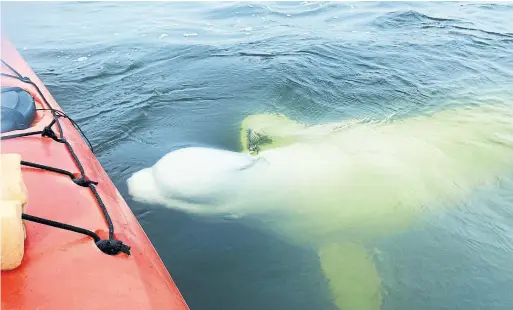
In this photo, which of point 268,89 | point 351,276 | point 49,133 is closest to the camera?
point 49,133

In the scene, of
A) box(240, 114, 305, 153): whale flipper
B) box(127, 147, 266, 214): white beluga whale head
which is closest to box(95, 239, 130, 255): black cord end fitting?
box(127, 147, 266, 214): white beluga whale head

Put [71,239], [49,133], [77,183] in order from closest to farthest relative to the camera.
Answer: [71,239] → [77,183] → [49,133]

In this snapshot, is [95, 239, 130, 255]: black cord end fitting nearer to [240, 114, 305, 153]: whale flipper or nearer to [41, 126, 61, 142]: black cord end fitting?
[41, 126, 61, 142]: black cord end fitting

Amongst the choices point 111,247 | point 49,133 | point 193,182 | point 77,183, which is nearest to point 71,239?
point 111,247

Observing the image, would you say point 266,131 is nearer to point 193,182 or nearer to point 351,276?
point 193,182

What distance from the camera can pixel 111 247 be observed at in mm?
2531

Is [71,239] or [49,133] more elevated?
[49,133]

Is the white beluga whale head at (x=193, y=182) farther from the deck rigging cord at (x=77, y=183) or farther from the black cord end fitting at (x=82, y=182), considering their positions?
the black cord end fitting at (x=82, y=182)

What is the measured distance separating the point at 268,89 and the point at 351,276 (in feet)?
15.9

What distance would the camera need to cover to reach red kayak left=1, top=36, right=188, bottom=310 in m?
2.04

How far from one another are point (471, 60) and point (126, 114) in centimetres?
790

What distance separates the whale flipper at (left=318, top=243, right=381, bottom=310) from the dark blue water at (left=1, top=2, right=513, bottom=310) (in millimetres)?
111

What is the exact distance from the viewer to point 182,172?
4473 millimetres

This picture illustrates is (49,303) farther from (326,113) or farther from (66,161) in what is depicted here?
(326,113)
